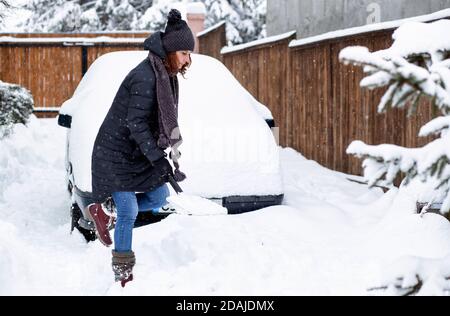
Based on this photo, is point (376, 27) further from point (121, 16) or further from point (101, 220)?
point (121, 16)

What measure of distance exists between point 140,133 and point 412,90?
72.2 inches

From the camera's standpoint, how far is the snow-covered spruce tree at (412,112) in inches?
110

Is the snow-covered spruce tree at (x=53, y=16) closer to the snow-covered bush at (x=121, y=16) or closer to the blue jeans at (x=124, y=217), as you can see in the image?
the snow-covered bush at (x=121, y=16)

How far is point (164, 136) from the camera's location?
422 centimetres

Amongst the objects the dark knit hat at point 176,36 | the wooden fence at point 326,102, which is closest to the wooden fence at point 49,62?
the wooden fence at point 326,102

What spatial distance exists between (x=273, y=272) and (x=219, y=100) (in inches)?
91.4

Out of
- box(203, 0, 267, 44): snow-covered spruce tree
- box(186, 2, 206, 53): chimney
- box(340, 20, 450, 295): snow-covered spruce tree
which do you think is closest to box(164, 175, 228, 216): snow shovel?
box(340, 20, 450, 295): snow-covered spruce tree

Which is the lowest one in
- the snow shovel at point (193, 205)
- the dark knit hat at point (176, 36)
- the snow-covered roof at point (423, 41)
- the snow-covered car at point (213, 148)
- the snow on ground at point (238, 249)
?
the snow on ground at point (238, 249)

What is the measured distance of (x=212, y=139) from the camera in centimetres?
573

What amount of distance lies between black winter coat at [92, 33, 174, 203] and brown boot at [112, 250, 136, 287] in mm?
379

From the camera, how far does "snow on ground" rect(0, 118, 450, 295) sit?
14.3 feet

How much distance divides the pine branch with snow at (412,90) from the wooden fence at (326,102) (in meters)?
4.10
